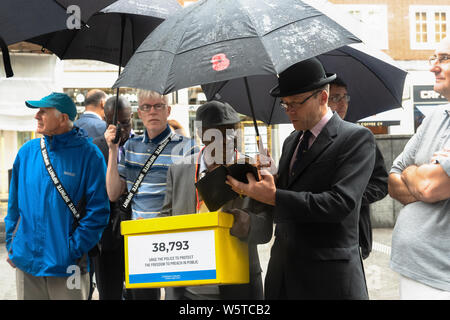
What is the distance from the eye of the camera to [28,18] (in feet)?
10.0

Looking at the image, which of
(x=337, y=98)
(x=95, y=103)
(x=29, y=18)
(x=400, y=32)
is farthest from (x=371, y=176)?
(x=400, y=32)

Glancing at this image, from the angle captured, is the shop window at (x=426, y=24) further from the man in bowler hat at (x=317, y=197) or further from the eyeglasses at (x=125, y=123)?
the man in bowler hat at (x=317, y=197)

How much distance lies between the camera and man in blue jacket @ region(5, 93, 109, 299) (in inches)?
158

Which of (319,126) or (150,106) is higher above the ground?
(150,106)

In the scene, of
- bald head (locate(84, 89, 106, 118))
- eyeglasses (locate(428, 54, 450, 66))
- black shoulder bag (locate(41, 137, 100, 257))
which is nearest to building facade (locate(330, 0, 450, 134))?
bald head (locate(84, 89, 106, 118))

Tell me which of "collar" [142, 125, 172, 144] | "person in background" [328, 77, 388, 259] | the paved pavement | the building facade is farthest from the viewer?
the building facade

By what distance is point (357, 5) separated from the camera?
22.9 meters

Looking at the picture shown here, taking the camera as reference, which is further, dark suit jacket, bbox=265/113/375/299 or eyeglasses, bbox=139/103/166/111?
eyeglasses, bbox=139/103/166/111

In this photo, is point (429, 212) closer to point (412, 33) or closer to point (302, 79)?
point (302, 79)

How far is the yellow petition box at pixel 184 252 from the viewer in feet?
9.33

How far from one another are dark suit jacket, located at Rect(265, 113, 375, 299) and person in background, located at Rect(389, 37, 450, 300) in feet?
0.77

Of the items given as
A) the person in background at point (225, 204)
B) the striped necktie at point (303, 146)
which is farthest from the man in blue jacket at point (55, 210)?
the striped necktie at point (303, 146)

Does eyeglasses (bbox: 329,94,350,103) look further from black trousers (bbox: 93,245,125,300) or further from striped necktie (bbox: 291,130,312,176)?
black trousers (bbox: 93,245,125,300)

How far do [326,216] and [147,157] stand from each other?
186 centimetres
